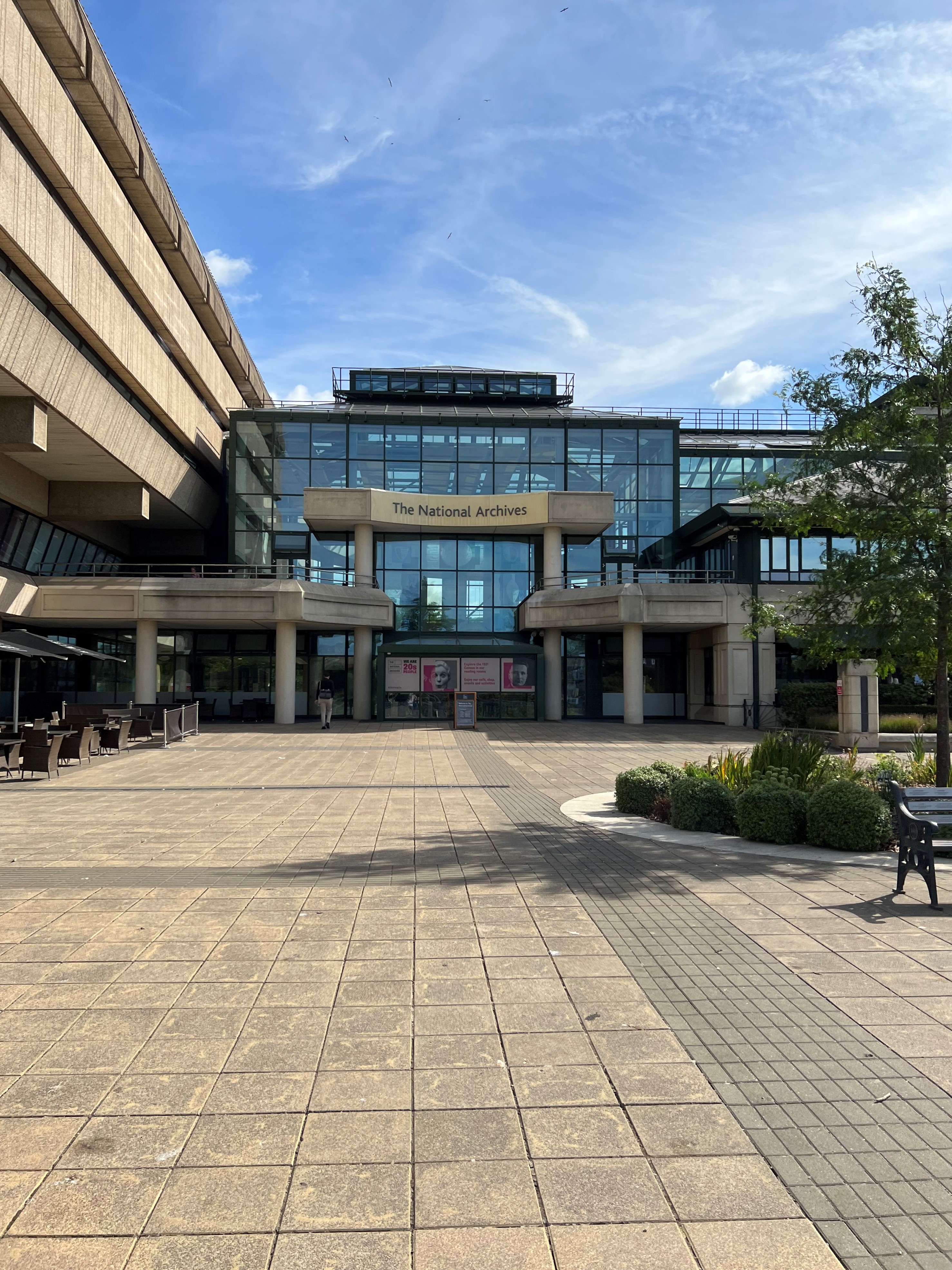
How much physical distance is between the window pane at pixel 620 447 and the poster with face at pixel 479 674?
10917mm

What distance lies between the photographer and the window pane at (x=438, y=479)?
37.8m

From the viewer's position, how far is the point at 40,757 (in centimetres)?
1625

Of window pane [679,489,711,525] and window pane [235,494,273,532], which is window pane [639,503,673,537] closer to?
window pane [679,489,711,525]

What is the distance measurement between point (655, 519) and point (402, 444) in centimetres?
1169

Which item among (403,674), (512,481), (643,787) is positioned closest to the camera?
(643,787)

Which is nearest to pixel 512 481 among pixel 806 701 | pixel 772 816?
pixel 806 701

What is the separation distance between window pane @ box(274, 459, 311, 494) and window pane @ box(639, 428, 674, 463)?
1476 cm

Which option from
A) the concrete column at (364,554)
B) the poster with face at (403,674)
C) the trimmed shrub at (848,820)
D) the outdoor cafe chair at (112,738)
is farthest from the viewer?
the concrete column at (364,554)

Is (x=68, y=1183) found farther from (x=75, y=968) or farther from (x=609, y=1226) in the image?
(x=75, y=968)

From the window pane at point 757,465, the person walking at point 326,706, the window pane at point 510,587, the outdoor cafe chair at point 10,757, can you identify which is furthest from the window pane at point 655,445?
the outdoor cafe chair at point 10,757

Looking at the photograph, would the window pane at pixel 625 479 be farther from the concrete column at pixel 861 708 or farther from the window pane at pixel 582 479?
the concrete column at pixel 861 708

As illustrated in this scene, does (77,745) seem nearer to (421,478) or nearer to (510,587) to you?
(421,478)

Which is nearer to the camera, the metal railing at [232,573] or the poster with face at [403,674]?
the metal railing at [232,573]

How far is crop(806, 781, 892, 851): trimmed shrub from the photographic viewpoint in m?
9.29
